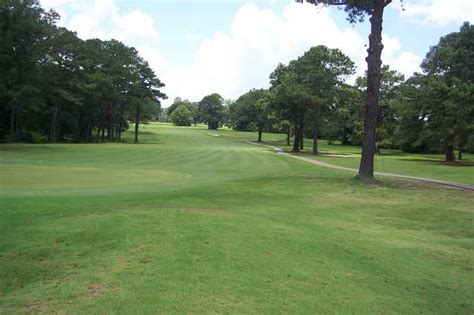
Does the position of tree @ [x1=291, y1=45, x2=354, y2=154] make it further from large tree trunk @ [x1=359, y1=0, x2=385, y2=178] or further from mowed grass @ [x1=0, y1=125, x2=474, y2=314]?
mowed grass @ [x1=0, y1=125, x2=474, y2=314]

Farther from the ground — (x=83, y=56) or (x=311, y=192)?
(x=83, y=56)

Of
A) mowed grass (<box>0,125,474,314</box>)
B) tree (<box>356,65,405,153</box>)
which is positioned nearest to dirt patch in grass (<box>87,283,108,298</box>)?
mowed grass (<box>0,125,474,314</box>)

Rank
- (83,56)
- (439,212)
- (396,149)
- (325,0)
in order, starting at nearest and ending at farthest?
(439,212) → (325,0) → (83,56) → (396,149)

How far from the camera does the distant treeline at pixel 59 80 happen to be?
48438 millimetres

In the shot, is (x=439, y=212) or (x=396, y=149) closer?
(x=439, y=212)

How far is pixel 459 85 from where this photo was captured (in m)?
48.0

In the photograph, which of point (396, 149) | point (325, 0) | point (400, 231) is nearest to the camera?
point (400, 231)

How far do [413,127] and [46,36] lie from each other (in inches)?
1661

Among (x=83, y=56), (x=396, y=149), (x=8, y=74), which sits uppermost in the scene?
(x=83, y=56)

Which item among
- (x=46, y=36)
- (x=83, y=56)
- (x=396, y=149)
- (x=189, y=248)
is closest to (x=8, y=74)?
(x=46, y=36)

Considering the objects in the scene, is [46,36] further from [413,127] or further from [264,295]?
[264,295]

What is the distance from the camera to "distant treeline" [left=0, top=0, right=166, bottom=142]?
4844cm

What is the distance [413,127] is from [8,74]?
42523 millimetres

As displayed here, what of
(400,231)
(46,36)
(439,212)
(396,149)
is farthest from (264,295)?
(396,149)
